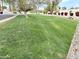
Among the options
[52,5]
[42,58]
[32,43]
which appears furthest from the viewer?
[52,5]

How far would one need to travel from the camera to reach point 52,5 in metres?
68.8

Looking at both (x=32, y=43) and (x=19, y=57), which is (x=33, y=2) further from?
(x=19, y=57)

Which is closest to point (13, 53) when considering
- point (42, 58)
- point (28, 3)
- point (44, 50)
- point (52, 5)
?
point (42, 58)

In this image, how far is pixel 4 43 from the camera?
10281mm

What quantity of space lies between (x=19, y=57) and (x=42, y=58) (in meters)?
1.00

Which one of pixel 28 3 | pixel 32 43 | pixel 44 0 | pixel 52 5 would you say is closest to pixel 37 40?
pixel 32 43

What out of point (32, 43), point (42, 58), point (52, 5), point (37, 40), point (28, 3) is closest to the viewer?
point (42, 58)

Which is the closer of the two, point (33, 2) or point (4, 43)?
point (4, 43)

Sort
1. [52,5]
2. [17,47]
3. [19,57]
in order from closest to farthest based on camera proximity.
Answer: [19,57] < [17,47] < [52,5]

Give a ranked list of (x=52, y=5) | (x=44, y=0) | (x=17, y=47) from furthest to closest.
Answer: (x=52, y=5), (x=44, y=0), (x=17, y=47)

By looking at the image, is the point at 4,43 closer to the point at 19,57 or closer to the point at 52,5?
the point at 19,57

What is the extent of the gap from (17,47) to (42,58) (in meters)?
1.32

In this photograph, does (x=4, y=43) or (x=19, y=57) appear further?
(x=4, y=43)

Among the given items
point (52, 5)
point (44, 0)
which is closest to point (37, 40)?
point (44, 0)
